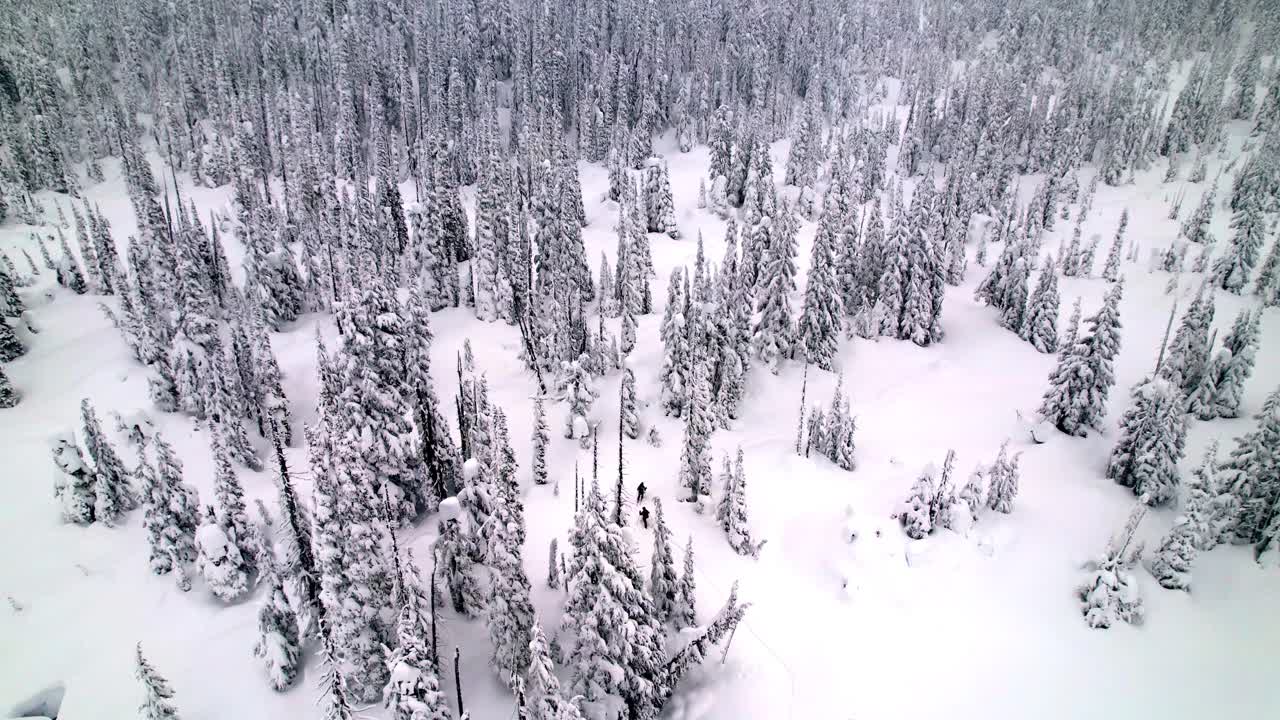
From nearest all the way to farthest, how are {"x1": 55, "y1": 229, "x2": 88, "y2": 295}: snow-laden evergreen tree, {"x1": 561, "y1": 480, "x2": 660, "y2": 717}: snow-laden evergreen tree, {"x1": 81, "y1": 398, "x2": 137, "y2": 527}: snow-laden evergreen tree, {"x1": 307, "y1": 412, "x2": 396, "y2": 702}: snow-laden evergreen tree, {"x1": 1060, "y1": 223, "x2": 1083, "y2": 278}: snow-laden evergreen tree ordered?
{"x1": 561, "y1": 480, "x2": 660, "y2": 717}: snow-laden evergreen tree, {"x1": 307, "y1": 412, "x2": 396, "y2": 702}: snow-laden evergreen tree, {"x1": 81, "y1": 398, "x2": 137, "y2": 527}: snow-laden evergreen tree, {"x1": 55, "y1": 229, "x2": 88, "y2": 295}: snow-laden evergreen tree, {"x1": 1060, "y1": 223, "x2": 1083, "y2": 278}: snow-laden evergreen tree

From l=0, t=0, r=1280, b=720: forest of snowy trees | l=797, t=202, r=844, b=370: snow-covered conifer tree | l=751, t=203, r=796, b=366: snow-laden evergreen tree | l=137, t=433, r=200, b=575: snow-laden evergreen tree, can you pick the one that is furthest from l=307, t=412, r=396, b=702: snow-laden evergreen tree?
l=797, t=202, r=844, b=370: snow-covered conifer tree

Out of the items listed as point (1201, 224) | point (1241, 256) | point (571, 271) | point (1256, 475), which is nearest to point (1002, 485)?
Answer: point (1256, 475)

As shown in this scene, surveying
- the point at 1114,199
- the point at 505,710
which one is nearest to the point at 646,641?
the point at 505,710

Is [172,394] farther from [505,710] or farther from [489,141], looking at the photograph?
[489,141]

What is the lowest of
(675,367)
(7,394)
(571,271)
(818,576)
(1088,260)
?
(818,576)

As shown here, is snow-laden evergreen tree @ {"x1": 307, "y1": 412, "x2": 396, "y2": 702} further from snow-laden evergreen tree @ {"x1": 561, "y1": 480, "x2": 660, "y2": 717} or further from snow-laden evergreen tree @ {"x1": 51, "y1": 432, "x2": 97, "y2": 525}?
snow-laden evergreen tree @ {"x1": 51, "y1": 432, "x2": 97, "y2": 525}

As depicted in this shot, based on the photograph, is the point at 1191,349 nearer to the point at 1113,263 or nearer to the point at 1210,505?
the point at 1210,505

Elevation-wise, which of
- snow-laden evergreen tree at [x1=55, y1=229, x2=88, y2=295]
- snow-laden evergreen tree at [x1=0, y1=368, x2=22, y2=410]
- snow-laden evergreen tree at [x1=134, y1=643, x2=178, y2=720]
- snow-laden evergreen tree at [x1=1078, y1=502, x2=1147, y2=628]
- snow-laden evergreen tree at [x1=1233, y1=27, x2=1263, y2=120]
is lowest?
snow-laden evergreen tree at [x1=1078, y1=502, x2=1147, y2=628]
